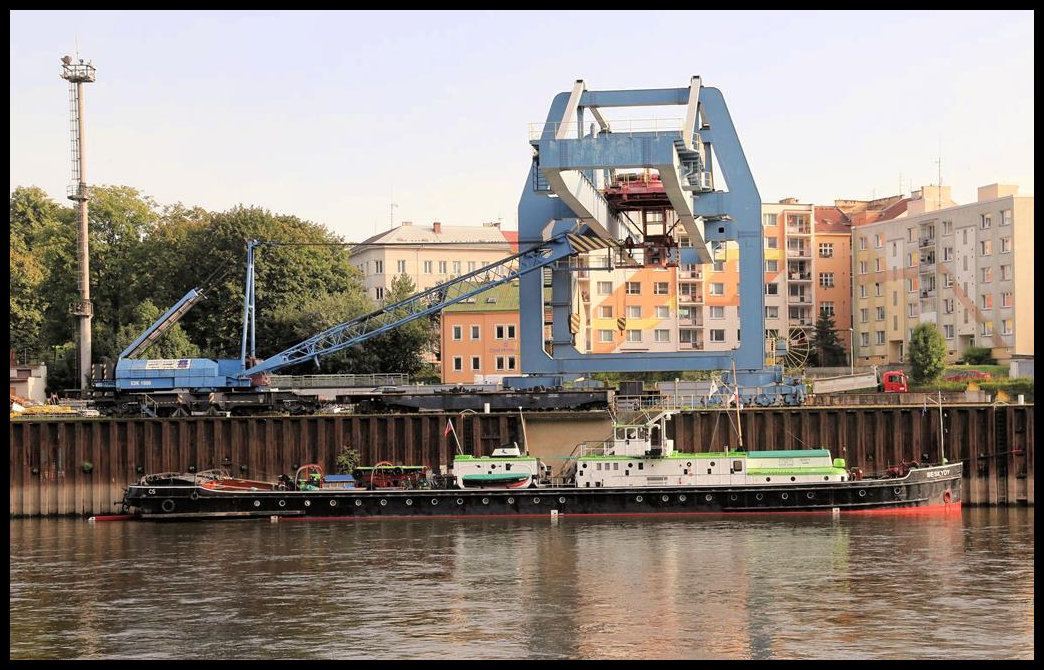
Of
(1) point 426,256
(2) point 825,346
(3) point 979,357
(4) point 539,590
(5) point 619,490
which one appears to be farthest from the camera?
(1) point 426,256

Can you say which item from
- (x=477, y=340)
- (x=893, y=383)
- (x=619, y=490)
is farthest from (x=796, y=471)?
(x=477, y=340)

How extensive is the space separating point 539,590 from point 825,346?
7226 cm

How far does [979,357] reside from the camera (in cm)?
9606

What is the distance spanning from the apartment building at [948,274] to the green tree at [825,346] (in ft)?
11.3

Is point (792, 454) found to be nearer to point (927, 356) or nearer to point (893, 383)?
point (893, 383)

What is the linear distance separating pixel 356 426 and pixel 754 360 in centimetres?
1686

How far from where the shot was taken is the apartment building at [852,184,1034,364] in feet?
314

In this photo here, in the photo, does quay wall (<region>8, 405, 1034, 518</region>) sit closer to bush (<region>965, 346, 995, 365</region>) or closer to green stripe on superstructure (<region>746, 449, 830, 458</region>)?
green stripe on superstructure (<region>746, 449, 830, 458</region>)

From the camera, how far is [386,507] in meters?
56.1

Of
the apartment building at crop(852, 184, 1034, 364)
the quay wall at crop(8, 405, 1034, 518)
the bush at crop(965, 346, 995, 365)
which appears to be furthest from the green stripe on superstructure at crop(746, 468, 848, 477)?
the bush at crop(965, 346, 995, 365)

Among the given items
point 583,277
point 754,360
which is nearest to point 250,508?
point 754,360

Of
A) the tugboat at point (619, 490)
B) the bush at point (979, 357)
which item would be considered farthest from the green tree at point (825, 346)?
the tugboat at point (619, 490)

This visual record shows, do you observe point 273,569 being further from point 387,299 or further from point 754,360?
point 387,299

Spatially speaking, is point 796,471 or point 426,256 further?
point 426,256
